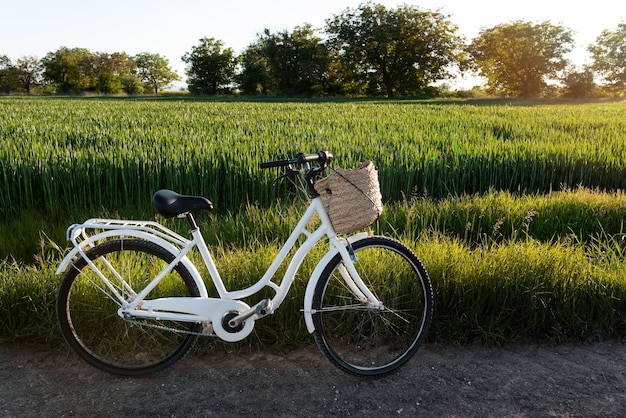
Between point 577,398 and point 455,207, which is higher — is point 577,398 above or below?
below

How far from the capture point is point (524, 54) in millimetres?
50969

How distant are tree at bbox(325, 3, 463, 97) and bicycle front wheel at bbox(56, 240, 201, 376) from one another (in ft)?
167

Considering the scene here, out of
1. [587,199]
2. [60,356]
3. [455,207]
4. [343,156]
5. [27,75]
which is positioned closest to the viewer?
[60,356]

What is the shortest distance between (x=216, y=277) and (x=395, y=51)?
52.8 meters

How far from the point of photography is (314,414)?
2.59 meters

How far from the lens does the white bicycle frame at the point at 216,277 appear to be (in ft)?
8.98

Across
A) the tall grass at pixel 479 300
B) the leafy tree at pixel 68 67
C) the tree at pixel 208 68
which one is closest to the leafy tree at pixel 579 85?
the tree at pixel 208 68

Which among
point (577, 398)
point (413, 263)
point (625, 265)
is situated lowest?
point (577, 398)

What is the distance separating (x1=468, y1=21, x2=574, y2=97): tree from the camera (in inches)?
2005

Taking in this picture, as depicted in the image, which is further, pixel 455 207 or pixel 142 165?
pixel 142 165

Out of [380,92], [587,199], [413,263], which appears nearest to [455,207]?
[587,199]

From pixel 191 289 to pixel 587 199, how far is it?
4.79 meters

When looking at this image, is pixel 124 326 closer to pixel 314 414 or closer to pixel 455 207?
pixel 314 414

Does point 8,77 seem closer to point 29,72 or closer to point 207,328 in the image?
point 29,72
